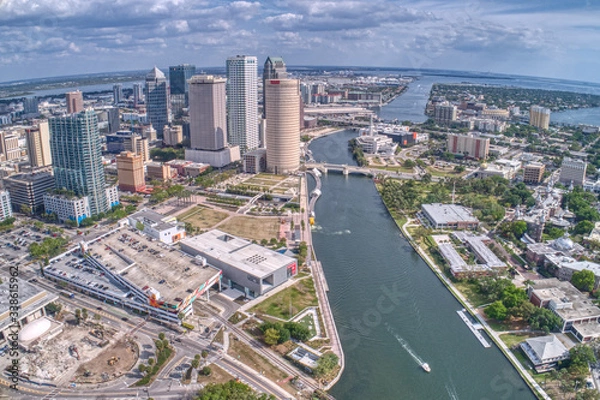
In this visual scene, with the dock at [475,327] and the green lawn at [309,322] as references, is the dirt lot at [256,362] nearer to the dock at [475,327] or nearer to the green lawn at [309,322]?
the green lawn at [309,322]

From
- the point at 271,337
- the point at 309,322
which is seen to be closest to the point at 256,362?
the point at 271,337

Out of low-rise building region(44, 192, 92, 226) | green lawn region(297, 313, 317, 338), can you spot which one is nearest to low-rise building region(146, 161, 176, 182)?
low-rise building region(44, 192, 92, 226)

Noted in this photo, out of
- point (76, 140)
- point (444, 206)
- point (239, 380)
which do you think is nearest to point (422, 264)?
point (444, 206)

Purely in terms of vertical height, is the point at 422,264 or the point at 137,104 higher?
the point at 137,104

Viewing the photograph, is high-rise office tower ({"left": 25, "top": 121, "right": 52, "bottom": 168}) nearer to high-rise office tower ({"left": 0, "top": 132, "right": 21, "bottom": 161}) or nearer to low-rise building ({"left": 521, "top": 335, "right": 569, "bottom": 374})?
high-rise office tower ({"left": 0, "top": 132, "right": 21, "bottom": 161})

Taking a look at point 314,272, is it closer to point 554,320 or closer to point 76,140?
point 554,320

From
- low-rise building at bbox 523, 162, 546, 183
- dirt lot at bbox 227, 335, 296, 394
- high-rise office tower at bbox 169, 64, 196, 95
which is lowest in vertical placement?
dirt lot at bbox 227, 335, 296, 394
